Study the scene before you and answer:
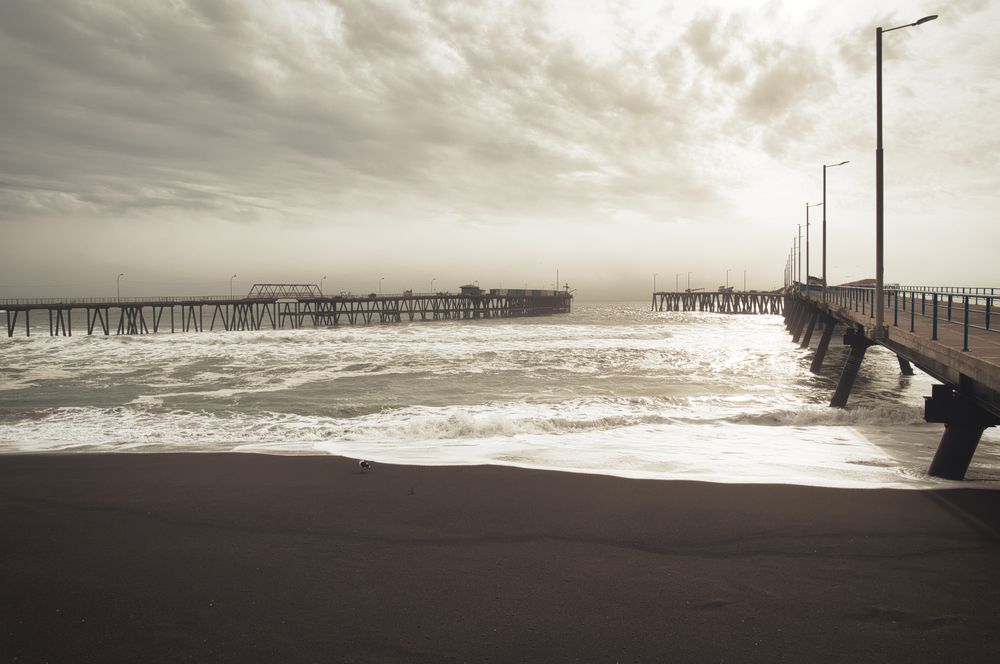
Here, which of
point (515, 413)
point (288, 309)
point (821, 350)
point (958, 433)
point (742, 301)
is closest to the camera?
point (958, 433)

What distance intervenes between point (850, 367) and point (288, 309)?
231ft

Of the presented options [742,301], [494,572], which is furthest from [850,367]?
[742,301]

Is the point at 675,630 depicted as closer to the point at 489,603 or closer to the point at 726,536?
the point at 489,603

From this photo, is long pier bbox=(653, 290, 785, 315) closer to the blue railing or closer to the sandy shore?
the blue railing

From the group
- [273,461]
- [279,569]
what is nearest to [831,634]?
[279,569]

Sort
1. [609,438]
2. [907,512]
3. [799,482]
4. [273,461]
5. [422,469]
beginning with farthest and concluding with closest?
1. [609,438]
2. [273,461]
3. [422,469]
4. [799,482]
5. [907,512]

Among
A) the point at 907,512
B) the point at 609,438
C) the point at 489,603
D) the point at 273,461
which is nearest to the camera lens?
the point at 489,603

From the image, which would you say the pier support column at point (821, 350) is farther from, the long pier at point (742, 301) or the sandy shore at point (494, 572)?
the long pier at point (742, 301)

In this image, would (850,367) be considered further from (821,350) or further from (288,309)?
(288,309)

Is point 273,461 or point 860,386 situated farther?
point 860,386

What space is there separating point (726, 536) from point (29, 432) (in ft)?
41.6

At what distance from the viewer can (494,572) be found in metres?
4.29

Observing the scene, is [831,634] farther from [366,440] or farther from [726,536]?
[366,440]

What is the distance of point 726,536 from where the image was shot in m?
4.95
